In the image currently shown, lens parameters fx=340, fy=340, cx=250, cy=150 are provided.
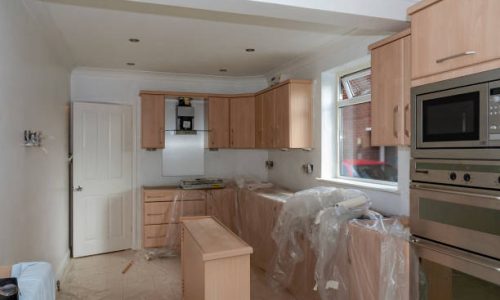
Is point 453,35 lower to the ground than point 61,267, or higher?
higher

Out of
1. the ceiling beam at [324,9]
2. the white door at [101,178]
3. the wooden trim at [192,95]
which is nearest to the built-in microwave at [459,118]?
the ceiling beam at [324,9]

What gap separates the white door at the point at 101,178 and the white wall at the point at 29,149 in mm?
706

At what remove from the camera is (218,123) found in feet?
17.1

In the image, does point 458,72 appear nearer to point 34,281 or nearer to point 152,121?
point 34,281

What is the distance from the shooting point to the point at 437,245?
5.90ft

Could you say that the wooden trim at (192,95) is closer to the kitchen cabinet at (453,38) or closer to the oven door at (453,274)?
the kitchen cabinet at (453,38)

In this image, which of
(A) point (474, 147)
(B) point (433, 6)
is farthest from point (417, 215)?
(B) point (433, 6)

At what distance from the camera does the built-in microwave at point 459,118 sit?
1506 millimetres

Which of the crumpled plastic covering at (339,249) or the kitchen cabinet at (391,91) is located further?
the kitchen cabinet at (391,91)

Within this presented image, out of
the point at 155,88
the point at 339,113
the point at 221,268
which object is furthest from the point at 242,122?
the point at 221,268

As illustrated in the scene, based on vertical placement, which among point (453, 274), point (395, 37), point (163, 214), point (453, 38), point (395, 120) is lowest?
point (163, 214)

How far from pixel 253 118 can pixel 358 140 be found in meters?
1.91

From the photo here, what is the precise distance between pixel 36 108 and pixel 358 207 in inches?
108

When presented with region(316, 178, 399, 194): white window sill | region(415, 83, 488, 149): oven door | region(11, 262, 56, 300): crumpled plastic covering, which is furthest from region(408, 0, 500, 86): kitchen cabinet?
region(11, 262, 56, 300): crumpled plastic covering
